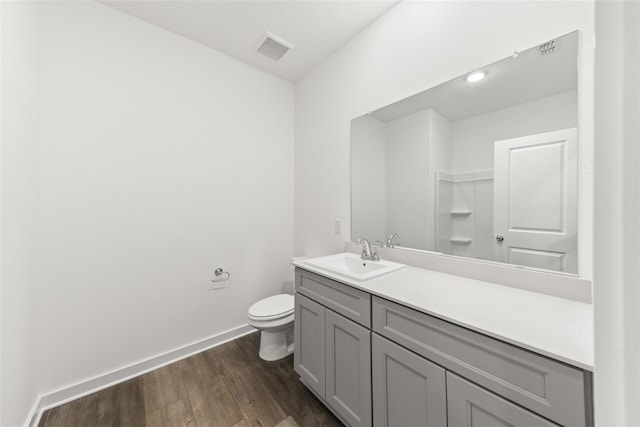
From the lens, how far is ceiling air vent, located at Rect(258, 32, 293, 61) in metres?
2.03

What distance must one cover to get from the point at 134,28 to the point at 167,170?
105 centimetres

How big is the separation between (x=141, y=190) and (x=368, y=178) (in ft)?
5.69

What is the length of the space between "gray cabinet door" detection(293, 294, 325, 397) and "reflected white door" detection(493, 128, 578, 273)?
3.51ft

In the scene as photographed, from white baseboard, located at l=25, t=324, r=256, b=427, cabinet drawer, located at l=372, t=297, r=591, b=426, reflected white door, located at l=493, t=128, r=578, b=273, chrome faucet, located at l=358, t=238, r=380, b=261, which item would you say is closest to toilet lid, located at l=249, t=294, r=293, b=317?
white baseboard, located at l=25, t=324, r=256, b=427

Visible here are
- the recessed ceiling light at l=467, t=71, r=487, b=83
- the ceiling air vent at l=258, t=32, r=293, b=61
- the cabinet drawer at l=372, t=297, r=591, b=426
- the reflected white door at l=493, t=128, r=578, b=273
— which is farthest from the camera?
the ceiling air vent at l=258, t=32, r=293, b=61

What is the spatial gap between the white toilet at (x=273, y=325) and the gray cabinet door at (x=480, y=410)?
1.30 m

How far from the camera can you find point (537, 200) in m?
1.18

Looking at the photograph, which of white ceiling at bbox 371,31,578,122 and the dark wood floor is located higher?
white ceiling at bbox 371,31,578,122

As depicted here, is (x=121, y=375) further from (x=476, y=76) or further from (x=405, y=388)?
(x=476, y=76)

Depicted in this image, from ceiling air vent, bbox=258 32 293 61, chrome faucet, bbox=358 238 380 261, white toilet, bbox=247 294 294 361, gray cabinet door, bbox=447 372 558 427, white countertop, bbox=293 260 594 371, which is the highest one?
ceiling air vent, bbox=258 32 293 61

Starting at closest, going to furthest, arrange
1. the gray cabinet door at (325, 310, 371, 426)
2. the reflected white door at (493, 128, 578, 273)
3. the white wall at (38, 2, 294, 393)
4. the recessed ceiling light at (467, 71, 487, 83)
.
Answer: the reflected white door at (493, 128, 578, 273) → the gray cabinet door at (325, 310, 371, 426) → the recessed ceiling light at (467, 71, 487, 83) → the white wall at (38, 2, 294, 393)

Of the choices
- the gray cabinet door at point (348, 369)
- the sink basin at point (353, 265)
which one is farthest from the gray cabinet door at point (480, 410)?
the sink basin at point (353, 265)

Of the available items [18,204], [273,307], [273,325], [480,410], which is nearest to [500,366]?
[480,410]

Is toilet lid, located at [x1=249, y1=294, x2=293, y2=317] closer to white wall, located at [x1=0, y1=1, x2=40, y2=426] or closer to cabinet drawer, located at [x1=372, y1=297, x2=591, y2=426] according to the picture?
cabinet drawer, located at [x1=372, y1=297, x2=591, y2=426]
